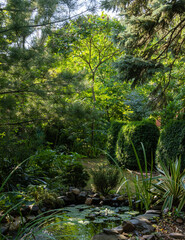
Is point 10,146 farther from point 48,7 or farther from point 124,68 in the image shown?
point 124,68

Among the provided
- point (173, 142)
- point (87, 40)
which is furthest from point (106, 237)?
point (87, 40)

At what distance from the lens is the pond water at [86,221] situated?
2304mm

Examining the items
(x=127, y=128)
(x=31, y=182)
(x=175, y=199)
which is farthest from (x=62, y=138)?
(x=175, y=199)

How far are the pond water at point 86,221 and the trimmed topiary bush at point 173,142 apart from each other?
96.4 inches

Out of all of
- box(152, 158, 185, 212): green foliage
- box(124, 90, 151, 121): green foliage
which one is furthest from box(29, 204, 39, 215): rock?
box(124, 90, 151, 121): green foliage

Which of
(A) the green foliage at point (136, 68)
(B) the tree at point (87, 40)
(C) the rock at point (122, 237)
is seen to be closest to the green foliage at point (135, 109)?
(B) the tree at point (87, 40)

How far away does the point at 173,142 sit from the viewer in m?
5.21

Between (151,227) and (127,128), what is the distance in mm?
4450

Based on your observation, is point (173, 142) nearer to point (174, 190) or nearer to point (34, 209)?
point (174, 190)

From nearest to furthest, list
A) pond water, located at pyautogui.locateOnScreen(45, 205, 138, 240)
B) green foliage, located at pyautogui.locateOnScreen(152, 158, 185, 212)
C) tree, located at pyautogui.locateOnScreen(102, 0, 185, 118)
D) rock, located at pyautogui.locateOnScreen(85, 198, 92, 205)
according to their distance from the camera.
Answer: pond water, located at pyautogui.locateOnScreen(45, 205, 138, 240)
green foliage, located at pyautogui.locateOnScreen(152, 158, 185, 212)
rock, located at pyautogui.locateOnScreen(85, 198, 92, 205)
tree, located at pyautogui.locateOnScreen(102, 0, 185, 118)

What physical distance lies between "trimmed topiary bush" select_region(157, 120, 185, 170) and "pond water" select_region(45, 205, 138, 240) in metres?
2.45

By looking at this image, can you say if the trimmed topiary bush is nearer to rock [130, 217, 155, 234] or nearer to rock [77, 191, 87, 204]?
rock [77, 191, 87, 204]

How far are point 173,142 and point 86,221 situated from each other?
3.41 metres

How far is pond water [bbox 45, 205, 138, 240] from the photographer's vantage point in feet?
7.56
